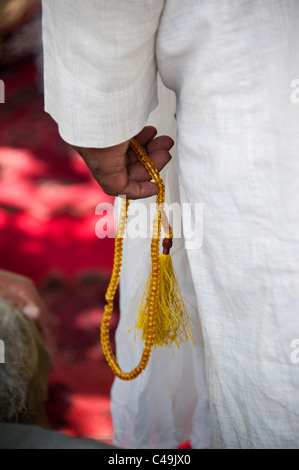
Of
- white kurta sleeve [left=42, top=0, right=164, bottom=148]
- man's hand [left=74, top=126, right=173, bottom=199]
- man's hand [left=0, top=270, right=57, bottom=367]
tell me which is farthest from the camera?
man's hand [left=0, top=270, right=57, bottom=367]

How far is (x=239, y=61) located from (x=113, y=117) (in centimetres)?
18

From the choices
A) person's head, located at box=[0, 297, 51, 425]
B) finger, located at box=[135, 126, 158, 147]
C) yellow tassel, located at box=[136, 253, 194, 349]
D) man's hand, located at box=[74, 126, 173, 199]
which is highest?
finger, located at box=[135, 126, 158, 147]

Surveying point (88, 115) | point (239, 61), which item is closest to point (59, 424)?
point (88, 115)

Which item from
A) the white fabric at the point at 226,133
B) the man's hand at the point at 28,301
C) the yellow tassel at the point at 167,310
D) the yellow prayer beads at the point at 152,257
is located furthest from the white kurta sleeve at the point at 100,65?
the man's hand at the point at 28,301

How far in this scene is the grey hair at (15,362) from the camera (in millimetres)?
907

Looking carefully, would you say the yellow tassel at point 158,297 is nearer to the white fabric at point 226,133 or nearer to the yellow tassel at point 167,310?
the yellow tassel at point 167,310

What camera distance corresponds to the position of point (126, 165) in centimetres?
86

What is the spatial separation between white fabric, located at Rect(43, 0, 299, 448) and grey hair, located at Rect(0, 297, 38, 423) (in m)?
0.36

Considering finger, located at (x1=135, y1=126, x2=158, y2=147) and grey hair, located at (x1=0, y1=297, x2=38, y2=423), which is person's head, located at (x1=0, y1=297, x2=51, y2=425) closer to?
grey hair, located at (x1=0, y1=297, x2=38, y2=423)

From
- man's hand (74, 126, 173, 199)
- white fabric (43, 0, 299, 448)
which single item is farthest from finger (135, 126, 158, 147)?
white fabric (43, 0, 299, 448)

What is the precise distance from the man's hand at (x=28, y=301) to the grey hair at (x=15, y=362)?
15cm

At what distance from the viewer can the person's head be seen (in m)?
0.91

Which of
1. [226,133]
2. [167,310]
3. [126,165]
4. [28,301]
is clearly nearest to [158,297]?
[167,310]
